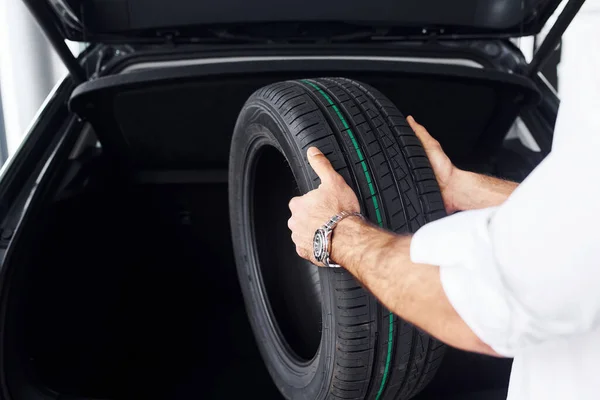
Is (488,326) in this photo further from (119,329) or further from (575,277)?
(119,329)

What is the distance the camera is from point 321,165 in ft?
3.56

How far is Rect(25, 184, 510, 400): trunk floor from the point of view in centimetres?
143

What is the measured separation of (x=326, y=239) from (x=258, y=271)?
685mm

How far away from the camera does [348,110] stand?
1193 millimetres

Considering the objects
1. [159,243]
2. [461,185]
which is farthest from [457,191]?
[159,243]

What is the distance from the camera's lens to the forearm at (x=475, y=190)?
4.17ft

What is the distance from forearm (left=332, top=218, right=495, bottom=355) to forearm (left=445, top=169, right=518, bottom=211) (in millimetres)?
418

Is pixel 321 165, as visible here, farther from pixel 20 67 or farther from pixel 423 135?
pixel 20 67

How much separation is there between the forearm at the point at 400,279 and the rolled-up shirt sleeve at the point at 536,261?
35 millimetres

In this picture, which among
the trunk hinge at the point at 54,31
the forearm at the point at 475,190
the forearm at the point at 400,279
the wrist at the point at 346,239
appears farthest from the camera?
the trunk hinge at the point at 54,31

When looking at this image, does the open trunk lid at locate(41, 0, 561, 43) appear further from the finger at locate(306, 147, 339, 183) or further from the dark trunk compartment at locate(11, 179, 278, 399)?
the finger at locate(306, 147, 339, 183)

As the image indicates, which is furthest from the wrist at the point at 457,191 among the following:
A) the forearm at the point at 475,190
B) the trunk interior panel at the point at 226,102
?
the trunk interior panel at the point at 226,102

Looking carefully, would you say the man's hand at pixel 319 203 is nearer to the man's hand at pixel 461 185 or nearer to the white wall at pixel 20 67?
the man's hand at pixel 461 185

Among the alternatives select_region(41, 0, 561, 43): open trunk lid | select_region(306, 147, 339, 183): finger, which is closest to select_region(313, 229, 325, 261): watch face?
select_region(306, 147, 339, 183): finger
